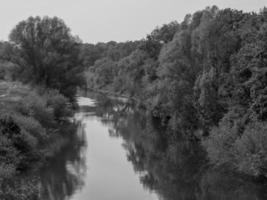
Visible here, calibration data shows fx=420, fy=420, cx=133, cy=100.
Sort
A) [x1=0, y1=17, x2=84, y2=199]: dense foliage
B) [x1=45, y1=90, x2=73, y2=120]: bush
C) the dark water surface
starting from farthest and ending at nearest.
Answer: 1. [x1=45, y1=90, x2=73, y2=120]: bush
2. [x1=0, y1=17, x2=84, y2=199]: dense foliage
3. the dark water surface

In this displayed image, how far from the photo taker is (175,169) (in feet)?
99.2

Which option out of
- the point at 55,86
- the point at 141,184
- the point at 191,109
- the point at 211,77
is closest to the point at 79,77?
the point at 55,86

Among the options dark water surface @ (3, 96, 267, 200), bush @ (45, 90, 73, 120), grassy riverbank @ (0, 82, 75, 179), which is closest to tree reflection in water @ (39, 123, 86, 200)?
dark water surface @ (3, 96, 267, 200)

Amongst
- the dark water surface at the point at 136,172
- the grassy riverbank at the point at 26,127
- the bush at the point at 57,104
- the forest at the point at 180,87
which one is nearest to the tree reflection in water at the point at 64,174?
the dark water surface at the point at 136,172

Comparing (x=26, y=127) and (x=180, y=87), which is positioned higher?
(x=180, y=87)

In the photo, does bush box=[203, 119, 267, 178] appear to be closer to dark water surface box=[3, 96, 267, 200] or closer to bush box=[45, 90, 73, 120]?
dark water surface box=[3, 96, 267, 200]

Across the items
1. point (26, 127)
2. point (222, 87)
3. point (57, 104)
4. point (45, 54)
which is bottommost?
point (26, 127)

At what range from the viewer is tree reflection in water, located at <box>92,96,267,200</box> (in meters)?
24.0

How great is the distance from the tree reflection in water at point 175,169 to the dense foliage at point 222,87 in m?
1.08

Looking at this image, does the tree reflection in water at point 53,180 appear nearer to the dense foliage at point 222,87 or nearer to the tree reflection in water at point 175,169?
the tree reflection in water at point 175,169

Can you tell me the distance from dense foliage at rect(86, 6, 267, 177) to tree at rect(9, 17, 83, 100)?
1265cm

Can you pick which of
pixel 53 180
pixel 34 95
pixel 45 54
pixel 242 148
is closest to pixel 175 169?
pixel 242 148

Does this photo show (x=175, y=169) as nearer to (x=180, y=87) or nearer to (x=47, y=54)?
(x=180, y=87)

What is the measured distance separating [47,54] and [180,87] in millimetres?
20718
